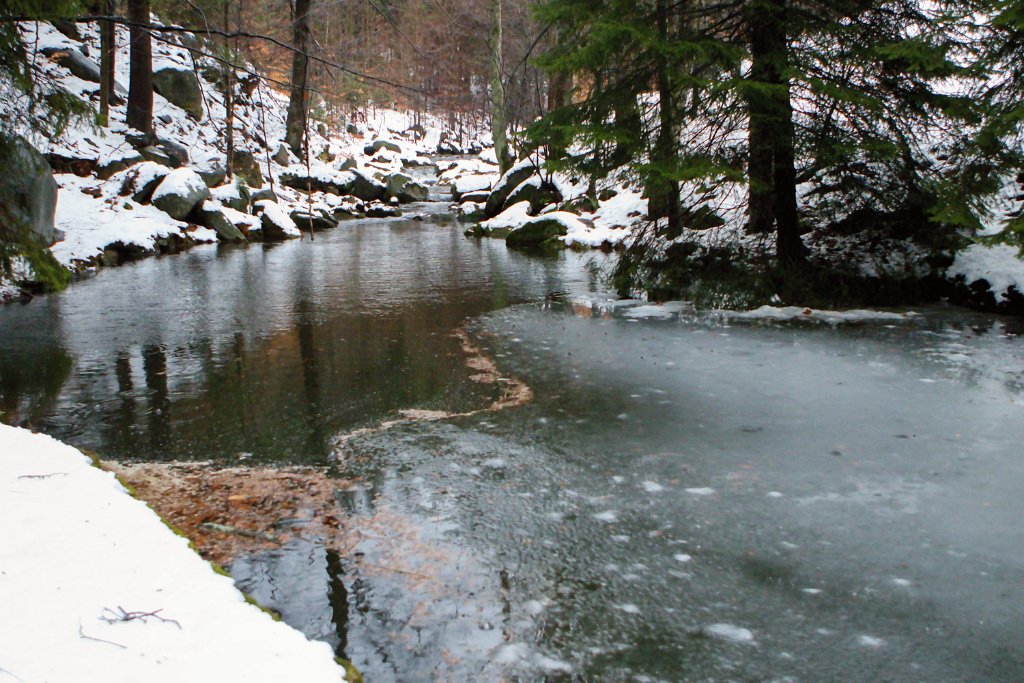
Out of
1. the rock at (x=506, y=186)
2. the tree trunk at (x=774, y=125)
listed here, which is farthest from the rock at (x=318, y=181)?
the tree trunk at (x=774, y=125)

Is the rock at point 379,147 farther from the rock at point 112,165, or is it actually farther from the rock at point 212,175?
the rock at point 112,165

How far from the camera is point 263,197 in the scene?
24.4 meters

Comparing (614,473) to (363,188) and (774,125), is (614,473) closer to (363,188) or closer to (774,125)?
(774,125)

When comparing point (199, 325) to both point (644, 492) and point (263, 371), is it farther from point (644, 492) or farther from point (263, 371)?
point (644, 492)

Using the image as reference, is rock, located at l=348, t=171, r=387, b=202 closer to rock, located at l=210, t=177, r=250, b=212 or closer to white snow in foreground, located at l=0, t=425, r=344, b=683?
rock, located at l=210, t=177, r=250, b=212

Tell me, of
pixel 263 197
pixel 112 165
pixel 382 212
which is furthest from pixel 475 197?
pixel 112 165

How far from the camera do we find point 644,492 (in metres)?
5.00

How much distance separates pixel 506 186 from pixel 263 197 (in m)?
7.27

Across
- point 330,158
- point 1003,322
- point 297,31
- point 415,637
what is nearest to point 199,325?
point 297,31

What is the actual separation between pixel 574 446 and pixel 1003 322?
655cm

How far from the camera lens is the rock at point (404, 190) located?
32.8 meters

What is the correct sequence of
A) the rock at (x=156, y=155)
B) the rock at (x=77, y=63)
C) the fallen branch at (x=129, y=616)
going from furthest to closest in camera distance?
the rock at (x=77, y=63) < the rock at (x=156, y=155) < the fallen branch at (x=129, y=616)

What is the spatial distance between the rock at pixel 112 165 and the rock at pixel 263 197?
3561 mm

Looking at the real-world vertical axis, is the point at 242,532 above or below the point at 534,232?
below
